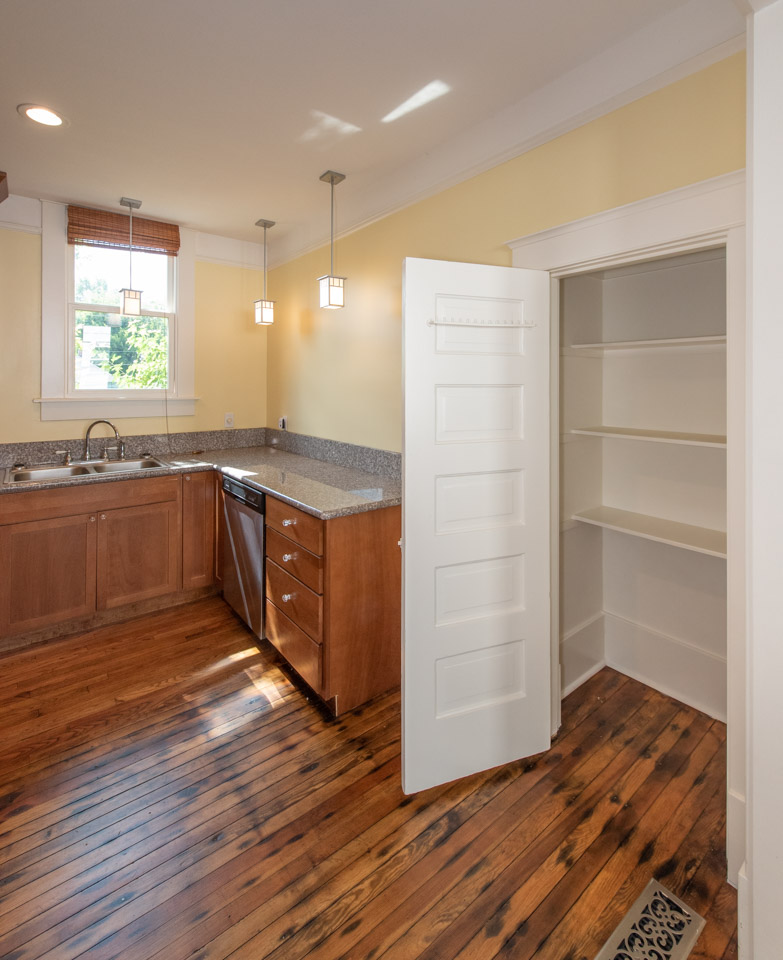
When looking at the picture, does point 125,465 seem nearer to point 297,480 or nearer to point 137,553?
point 137,553

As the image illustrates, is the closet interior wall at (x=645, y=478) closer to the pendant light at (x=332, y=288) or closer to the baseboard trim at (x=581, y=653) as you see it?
the baseboard trim at (x=581, y=653)

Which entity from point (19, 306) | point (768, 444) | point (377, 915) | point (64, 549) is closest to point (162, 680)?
point (64, 549)

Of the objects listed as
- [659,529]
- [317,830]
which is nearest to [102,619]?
[317,830]

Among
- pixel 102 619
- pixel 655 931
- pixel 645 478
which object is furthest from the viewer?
pixel 102 619

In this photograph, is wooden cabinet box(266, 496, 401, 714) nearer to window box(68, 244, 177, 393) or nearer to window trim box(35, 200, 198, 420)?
window trim box(35, 200, 198, 420)

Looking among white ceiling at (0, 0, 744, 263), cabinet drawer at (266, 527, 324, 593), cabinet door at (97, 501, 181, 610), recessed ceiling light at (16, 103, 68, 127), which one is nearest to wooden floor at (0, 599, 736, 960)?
cabinet drawer at (266, 527, 324, 593)

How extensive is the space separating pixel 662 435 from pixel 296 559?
1745mm

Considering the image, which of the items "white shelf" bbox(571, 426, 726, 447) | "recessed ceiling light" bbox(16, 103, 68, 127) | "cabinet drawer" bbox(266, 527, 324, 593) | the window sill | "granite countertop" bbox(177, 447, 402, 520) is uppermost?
"recessed ceiling light" bbox(16, 103, 68, 127)

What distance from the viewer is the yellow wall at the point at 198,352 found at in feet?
10.7

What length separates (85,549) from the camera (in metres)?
3.09

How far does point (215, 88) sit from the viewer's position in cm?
206

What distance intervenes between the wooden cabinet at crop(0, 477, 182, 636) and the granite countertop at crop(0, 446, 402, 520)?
67 millimetres

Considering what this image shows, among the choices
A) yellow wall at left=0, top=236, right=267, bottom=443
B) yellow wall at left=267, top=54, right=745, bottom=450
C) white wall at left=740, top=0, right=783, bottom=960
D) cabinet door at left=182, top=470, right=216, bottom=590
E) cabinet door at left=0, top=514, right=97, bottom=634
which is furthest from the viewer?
cabinet door at left=182, top=470, right=216, bottom=590

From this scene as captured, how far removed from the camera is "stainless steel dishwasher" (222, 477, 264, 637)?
9.53ft
